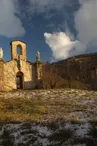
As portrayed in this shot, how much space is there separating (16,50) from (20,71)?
4300mm

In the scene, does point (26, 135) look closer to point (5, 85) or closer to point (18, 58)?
point (5, 85)

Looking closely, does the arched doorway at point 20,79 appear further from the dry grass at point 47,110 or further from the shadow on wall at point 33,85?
the dry grass at point 47,110

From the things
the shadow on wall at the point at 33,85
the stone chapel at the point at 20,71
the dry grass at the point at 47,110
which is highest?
the stone chapel at the point at 20,71

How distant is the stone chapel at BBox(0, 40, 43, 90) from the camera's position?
4638 cm

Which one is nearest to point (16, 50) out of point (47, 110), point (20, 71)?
A: point (20, 71)

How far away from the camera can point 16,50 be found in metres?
49.9

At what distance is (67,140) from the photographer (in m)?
12.5

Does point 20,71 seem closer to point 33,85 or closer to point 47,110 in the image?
point 33,85

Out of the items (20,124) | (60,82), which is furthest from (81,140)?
(60,82)

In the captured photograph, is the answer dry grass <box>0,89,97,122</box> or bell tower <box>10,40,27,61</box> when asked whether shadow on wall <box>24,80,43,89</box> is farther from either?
dry grass <box>0,89,97,122</box>

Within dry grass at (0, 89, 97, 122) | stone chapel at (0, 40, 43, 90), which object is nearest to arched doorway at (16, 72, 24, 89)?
stone chapel at (0, 40, 43, 90)

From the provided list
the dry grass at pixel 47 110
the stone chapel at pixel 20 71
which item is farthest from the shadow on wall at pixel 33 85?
the dry grass at pixel 47 110

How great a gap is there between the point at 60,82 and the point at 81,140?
42492 millimetres

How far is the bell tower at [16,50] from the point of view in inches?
1927
